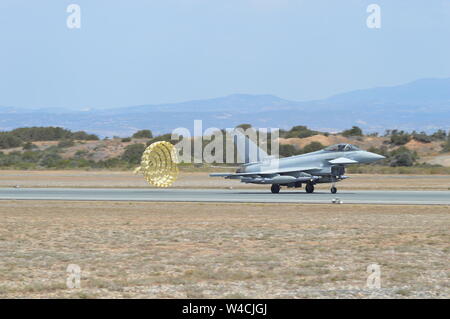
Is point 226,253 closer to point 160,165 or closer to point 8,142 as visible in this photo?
point 160,165

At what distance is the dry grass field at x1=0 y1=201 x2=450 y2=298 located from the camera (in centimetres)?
1531

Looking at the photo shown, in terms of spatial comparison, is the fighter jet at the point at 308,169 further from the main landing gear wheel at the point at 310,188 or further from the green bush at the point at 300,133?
the green bush at the point at 300,133

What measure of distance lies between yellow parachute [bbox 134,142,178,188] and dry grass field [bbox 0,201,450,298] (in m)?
22.2

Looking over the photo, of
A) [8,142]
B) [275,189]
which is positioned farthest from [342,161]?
[8,142]

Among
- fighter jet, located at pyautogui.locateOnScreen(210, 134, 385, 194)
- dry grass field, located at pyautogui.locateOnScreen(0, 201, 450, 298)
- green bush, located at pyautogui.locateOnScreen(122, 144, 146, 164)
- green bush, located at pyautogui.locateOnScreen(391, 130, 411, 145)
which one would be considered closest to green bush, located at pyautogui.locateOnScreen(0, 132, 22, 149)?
green bush, located at pyautogui.locateOnScreen(122, 144, 146, 164)

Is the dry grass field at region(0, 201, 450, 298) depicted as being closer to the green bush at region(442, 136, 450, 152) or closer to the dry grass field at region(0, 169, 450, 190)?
the dry grass field at region(0, 169, 450, 190)

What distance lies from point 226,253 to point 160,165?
128 feet

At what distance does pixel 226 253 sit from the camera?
20297mm

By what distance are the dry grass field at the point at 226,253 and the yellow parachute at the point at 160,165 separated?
2217cm

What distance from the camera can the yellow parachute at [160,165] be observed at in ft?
183

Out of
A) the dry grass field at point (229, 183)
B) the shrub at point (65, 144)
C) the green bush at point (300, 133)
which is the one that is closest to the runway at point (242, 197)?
the dry grass field at point (229, 183)
